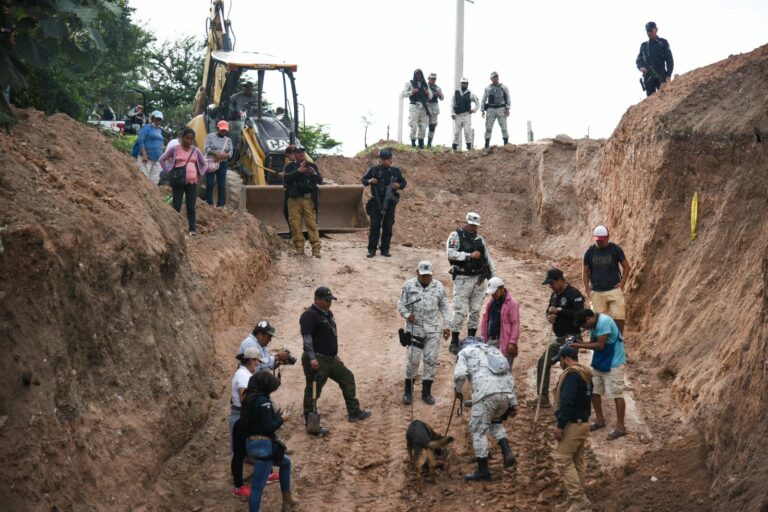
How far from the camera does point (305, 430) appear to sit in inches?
496

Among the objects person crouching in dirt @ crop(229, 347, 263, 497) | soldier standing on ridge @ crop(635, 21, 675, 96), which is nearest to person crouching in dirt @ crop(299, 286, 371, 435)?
person crouching in dirt @ crop(229, 347, 263, 497)

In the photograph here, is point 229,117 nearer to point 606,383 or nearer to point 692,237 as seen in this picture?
point 692,237

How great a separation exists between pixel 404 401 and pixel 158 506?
377 cm

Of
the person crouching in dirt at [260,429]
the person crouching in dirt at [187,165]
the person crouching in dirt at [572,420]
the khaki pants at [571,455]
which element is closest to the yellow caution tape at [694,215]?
the person crouching in dirt at [572,420]

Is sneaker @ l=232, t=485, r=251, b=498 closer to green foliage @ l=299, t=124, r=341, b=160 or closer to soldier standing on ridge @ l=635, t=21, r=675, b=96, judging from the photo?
soldier standing on ridge @ l=635, t=21, r=675, b=96

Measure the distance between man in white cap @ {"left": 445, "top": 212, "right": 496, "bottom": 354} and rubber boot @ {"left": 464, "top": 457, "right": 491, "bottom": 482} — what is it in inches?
126

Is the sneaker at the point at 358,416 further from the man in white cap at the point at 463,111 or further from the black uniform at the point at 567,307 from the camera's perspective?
the man in white cap at the point at 463,111

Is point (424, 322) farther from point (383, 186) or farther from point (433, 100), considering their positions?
point (433, 100)

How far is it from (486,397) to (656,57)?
1021cm

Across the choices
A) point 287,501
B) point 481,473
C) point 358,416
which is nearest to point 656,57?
point 358,416

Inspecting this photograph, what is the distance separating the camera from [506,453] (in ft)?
37.6

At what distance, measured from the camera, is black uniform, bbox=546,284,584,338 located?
12266mm

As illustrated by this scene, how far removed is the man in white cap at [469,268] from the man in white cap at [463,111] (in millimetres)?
12456

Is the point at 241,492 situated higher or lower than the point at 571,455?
lower
